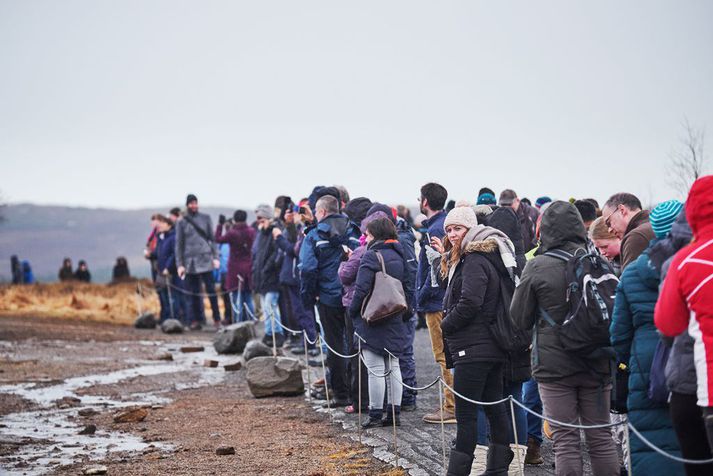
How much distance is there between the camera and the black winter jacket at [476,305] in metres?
8.27

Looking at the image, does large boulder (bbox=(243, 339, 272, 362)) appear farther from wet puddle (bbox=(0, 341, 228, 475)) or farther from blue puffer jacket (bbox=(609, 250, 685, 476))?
blue puffer jacket (bbox=(609, 250, 685, 476))

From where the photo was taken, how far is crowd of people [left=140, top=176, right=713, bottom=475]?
609 centimetres

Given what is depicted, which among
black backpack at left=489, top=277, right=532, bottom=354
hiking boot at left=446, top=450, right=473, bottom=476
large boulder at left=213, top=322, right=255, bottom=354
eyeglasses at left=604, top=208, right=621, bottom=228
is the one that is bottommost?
large boulder at left=213, top=322, right=255, bottom=354

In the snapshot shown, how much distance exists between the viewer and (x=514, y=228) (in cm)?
1064

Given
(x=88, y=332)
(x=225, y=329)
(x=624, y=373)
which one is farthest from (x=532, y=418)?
(x=88, y=332)

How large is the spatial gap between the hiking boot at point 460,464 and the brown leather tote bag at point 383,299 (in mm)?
2665

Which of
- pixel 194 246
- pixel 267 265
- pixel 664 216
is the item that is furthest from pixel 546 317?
pixel 194 246

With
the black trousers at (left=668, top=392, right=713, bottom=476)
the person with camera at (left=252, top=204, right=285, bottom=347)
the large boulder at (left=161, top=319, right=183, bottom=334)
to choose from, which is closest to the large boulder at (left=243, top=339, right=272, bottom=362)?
the person with camera at (left=252, top=204, right=285, bottom=347)

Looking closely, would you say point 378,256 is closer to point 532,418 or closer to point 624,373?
point 532,418

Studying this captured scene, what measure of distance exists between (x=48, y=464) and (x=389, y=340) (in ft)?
12.0

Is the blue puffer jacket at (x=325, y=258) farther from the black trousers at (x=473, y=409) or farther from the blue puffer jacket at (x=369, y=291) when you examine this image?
the black trousers at (x=473, y=409)

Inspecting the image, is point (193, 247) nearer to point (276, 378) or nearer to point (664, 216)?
point (276, 378)

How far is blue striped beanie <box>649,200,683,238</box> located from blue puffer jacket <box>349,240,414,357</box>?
425cm

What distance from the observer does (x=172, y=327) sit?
25.3m
